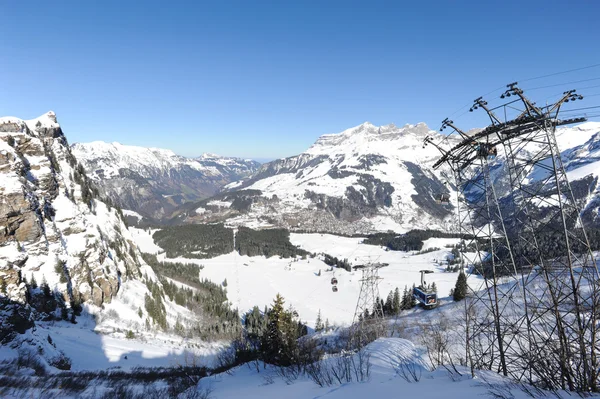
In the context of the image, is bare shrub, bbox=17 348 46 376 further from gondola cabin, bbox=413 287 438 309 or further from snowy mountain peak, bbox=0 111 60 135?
gondola cabin, bbox=413 287 438 309

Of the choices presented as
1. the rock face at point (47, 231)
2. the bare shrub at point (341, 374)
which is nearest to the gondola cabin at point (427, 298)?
the bare shrub at point (341, 374)

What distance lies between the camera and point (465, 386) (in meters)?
12.8

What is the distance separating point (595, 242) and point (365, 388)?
175706mm

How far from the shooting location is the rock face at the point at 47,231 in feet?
185

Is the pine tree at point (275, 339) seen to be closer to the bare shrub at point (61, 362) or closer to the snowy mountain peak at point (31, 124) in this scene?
the bare shrub at point (61, 362)

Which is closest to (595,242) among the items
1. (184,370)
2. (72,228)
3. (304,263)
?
(304,263)

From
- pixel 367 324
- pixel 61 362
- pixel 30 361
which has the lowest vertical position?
pixel 367 324

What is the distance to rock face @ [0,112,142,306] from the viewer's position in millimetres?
56469

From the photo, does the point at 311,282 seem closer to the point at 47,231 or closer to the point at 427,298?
the point at 427,298

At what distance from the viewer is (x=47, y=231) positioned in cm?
6462

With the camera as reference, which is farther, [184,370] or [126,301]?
[126,301]

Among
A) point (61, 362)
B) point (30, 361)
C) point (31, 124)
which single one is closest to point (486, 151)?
point (30, 361)

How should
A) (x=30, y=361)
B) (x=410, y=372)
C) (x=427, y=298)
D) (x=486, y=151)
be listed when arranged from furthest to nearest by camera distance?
(x=427, y=298) → (x=30, y=361) → (x=486, y=151) → (x=410, y=372)

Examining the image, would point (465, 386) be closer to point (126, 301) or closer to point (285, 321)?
point (285, 321)
